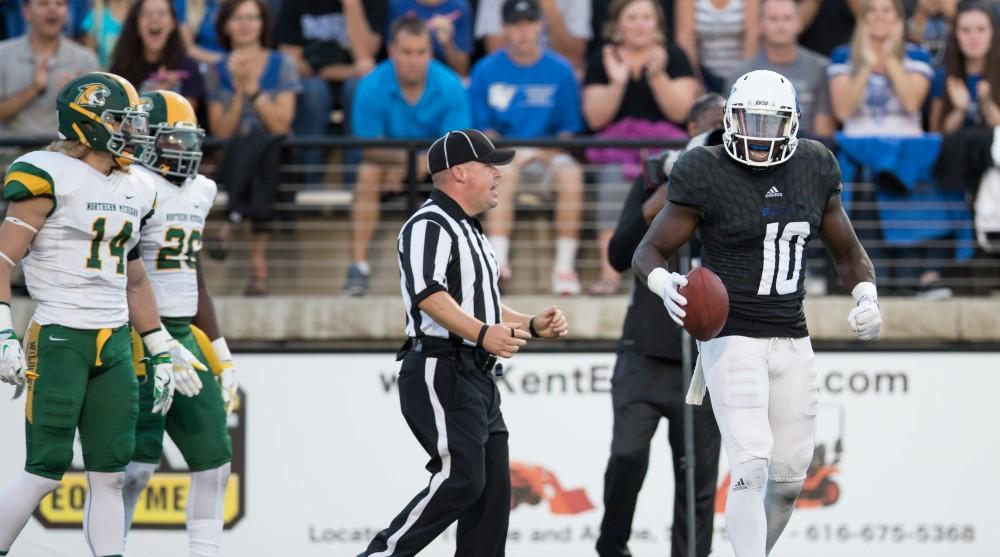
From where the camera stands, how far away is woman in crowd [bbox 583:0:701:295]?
9.38 metres

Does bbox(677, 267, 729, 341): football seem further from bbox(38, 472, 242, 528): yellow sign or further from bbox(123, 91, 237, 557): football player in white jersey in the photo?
bbox(38, 472, 242, 528): yellow sign

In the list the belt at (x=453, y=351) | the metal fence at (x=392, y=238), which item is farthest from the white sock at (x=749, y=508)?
the metal fence at (x=392, y=238)

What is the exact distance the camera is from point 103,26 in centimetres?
1016

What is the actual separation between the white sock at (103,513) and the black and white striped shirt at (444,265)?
140 centimetres

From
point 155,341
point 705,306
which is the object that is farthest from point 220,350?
point 705,306

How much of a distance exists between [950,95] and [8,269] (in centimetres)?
572

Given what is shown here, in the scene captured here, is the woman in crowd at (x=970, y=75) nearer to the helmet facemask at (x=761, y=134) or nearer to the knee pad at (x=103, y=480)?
the helmet facemask at (x=761, y=134)

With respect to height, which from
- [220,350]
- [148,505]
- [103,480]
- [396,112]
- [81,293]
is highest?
[396,112]

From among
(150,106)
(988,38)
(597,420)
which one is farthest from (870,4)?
(150,106)

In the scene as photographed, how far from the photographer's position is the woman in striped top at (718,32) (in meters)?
9.87

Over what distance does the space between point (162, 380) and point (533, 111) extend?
377 centimetres

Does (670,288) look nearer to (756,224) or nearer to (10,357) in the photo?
(756,224)

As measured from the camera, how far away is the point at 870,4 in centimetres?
938

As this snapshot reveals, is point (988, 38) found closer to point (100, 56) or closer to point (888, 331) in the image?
point (888, 331)
